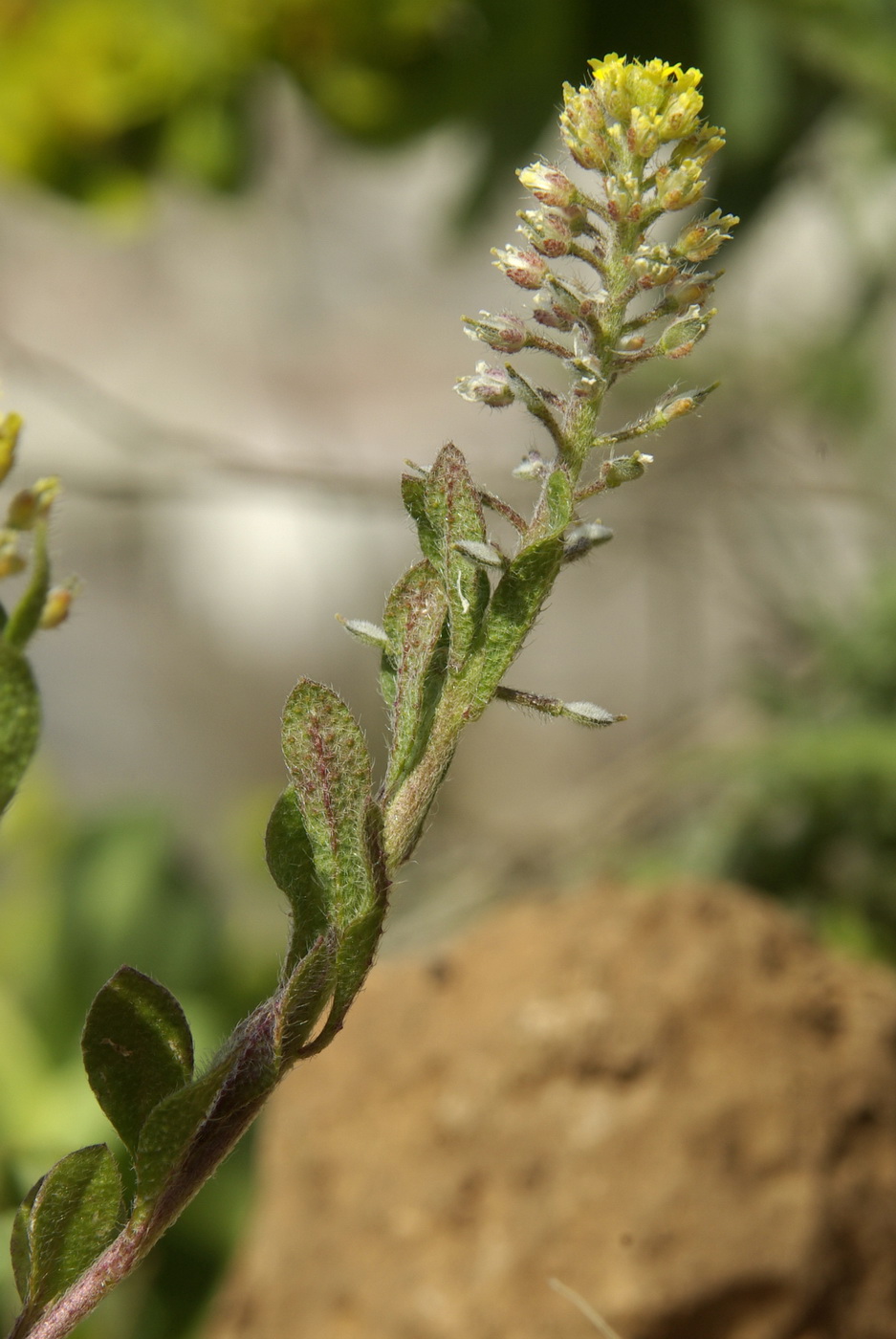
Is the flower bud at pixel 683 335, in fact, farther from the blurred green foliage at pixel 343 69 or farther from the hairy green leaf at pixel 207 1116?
the blurred green foliage at pixel 343 69

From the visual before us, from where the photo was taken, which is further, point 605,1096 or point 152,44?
point 152,44

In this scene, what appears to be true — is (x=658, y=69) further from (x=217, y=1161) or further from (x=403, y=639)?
(x=217, y=1161)

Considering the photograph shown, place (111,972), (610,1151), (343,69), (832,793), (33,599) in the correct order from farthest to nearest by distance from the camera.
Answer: (343,69) → (111,972) → (832,793) → (610,1151) → (33,599)

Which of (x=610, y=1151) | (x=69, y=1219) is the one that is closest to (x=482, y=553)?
(x=69, y=1219)

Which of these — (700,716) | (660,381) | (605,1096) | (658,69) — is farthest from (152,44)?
(658,69)

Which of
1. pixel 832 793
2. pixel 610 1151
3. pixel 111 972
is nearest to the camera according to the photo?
pixel 610 1151

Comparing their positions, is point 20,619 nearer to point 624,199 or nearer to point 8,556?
point 8,556
